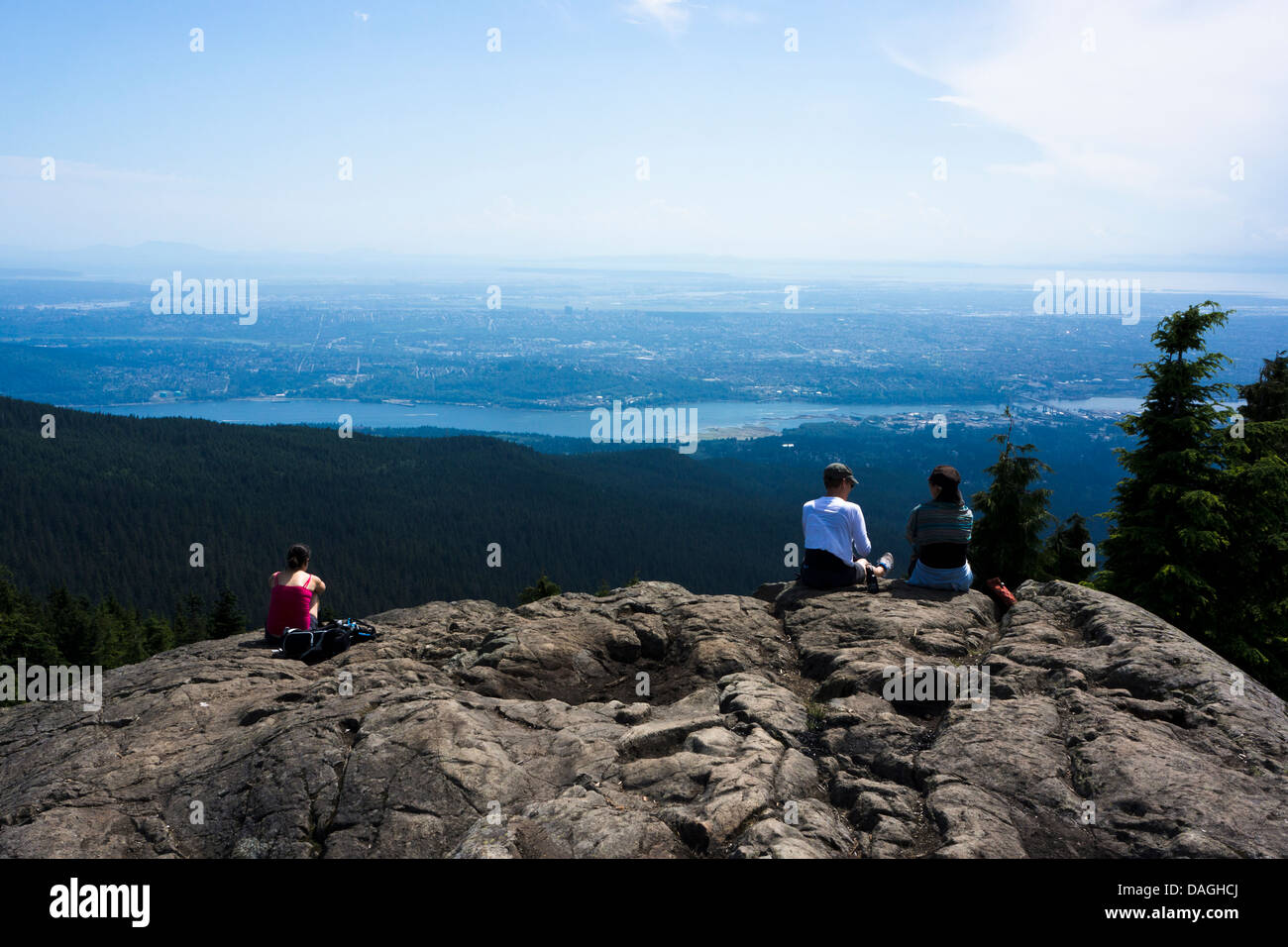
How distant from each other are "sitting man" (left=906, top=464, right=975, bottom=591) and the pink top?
10.0 metres

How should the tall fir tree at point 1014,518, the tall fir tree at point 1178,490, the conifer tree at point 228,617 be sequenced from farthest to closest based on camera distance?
the conifer tree at point 228,617
the tall fir tree at point 1014,518
the tall fir tree at point 1178,490

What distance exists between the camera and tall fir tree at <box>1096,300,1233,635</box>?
58.5 ft

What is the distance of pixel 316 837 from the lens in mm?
6180

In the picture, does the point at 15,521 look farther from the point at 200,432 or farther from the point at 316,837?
the point at 316,837

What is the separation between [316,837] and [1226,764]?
8499mm

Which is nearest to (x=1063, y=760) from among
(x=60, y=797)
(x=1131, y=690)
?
(x=1131, y=690)

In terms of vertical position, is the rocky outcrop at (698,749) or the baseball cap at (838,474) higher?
the baseball cap at (838,474)

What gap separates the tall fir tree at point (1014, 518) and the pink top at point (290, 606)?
904 inches

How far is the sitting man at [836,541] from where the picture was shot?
11.6 m

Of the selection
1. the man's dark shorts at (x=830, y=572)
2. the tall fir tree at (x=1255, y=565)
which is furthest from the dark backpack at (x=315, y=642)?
the tall fir tree at (x=1255, y=565)

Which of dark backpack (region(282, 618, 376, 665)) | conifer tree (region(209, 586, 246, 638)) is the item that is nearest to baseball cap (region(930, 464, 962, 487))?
dark backpack (region(282, 618, 376, 665))

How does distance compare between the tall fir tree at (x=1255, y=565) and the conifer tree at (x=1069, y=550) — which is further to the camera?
the conifer tree at (x=1069, y=550)

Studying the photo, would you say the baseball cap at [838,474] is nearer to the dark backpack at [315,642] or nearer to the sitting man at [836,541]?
the sitting man at [836,541]

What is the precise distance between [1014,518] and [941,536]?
17273 millimetres
